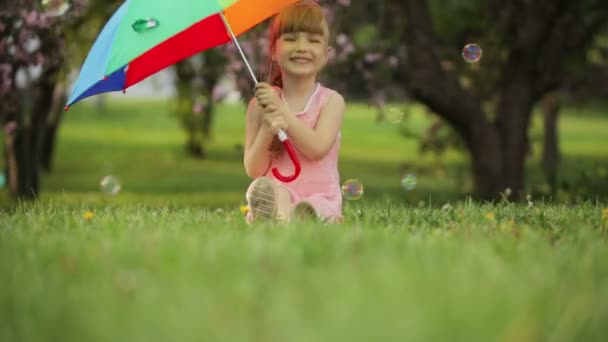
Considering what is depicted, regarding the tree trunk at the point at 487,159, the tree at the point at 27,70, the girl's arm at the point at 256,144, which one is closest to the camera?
the girl's arm at the point at 256,144

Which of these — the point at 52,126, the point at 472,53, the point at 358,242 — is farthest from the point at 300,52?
the point at 52,126

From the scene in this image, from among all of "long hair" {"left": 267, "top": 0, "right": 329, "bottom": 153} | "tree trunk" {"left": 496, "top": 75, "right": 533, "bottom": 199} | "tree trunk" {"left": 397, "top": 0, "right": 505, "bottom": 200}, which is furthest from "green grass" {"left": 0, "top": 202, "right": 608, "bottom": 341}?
"tree trunk" {"left": 496, "top": 75, "right": 533, "bottom": 199}

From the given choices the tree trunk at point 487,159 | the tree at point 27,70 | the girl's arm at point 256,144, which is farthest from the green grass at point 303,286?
the tree trunk at point 487,159

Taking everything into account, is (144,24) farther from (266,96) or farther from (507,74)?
(507,74)

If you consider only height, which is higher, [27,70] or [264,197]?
[27,70]

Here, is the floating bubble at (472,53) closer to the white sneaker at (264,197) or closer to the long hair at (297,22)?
the long hair at (297,22)

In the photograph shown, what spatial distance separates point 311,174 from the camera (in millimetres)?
5051

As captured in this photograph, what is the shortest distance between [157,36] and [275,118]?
76 centimetres

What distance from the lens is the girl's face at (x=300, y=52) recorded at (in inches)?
196

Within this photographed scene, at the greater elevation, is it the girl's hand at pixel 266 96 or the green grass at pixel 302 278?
the girl's hand at pixel 266 96

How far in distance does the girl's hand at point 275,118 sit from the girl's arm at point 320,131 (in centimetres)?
4

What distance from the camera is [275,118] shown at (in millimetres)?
4707

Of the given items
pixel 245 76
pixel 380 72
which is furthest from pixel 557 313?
pixel 380 72

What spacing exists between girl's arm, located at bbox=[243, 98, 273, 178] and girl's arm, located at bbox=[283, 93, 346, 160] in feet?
0.54
